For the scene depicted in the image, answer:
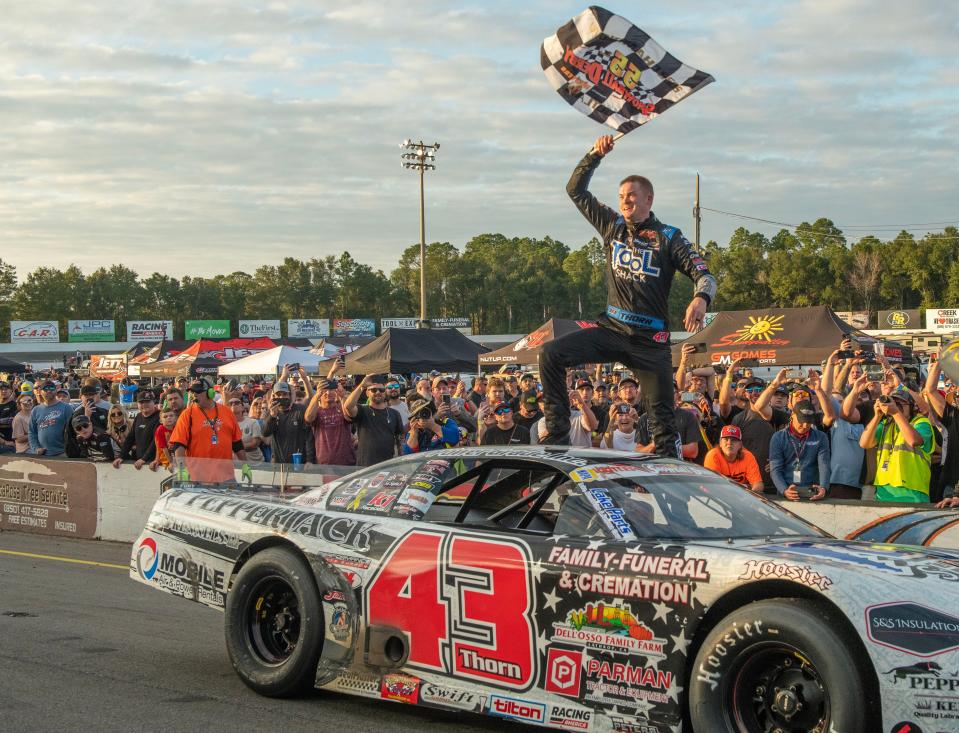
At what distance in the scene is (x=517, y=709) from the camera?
4.84 meters

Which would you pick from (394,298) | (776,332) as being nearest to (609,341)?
(776,332)

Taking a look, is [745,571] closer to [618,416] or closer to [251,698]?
[251,698]

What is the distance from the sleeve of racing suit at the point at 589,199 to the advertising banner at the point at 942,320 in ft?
172

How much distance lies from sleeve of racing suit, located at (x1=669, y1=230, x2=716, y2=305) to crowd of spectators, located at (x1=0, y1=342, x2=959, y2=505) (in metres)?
1.07

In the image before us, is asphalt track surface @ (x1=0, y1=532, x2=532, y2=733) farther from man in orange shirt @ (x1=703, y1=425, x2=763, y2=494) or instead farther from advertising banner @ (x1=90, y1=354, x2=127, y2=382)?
advertising banner @ (x1=90, y1=354, x2=127, y2=382)

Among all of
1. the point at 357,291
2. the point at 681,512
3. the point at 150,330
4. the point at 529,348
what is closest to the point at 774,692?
the point at 681,512

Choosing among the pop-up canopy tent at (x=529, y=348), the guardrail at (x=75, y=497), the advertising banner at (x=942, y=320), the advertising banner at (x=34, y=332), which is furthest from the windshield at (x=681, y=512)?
the advertising banner at (x=34, y=332)

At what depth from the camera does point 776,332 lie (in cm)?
2175

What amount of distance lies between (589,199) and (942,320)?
55085 millimetres

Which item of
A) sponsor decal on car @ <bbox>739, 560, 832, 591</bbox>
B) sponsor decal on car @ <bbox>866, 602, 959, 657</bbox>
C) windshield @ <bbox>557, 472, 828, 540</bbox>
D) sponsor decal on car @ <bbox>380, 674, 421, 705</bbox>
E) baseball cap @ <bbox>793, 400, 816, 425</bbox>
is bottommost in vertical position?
sponsor decal on car @ <bbox>380, 674, 421, 705</bbox>

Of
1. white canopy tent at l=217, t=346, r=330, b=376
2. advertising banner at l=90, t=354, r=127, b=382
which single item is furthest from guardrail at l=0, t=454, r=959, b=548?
advertising banner at l=90, t=354, r=127, b=382

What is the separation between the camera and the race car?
13.2ft

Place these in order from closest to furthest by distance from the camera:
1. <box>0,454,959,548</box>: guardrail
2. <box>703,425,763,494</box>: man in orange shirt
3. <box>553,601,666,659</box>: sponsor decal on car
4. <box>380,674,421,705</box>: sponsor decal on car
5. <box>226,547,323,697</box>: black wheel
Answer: <box>553,601,666,659</box>: sponsor decal on car < <box>380,674,421,705</box>: sponsor decal on car < <box>226,547,323,697</box>: black wheel < <box>703,425,763,494</box>: man in orange shirt < <box>0,454,959,548</box>: guardrail

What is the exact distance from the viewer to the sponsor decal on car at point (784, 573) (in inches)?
164
